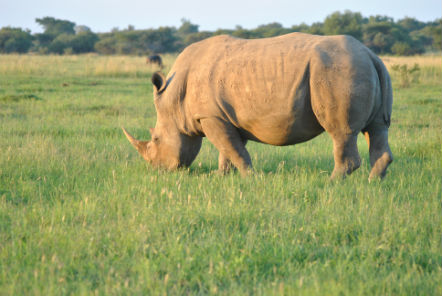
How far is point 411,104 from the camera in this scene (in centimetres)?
1145

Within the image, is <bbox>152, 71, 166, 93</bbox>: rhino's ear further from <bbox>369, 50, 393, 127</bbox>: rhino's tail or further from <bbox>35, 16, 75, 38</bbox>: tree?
<bbox>35, 16, 75, 38</bbox>: tree

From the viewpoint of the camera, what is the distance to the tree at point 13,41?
39.0 m

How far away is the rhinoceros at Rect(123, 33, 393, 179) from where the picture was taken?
4.70m

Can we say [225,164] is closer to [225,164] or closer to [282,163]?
[225,164]

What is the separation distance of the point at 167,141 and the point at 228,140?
788 millimetres

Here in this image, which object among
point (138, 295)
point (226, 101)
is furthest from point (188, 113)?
point (138, 295)

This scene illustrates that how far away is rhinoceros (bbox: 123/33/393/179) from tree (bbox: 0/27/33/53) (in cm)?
3724

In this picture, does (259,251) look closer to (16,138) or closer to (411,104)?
(16,138)

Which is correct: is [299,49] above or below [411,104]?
above

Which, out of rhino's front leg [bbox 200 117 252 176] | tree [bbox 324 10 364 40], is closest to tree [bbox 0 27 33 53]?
tree [bbox 324 10 364 40]

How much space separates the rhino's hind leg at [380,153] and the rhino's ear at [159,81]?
2316mm

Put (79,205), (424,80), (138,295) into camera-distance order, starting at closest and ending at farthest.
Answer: (138,295)
(79,205)
(424,80)

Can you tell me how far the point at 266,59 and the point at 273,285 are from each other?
9.18 feet

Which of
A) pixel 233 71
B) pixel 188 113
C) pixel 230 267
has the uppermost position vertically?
pixel 233 71
